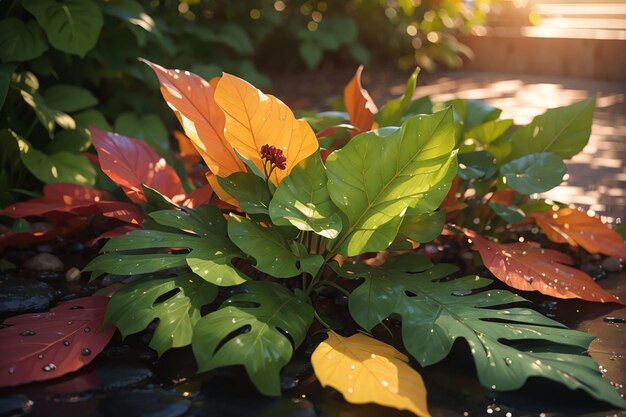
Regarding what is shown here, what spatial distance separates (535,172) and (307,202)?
662mm

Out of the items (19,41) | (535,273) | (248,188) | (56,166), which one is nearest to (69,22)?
(19,41)

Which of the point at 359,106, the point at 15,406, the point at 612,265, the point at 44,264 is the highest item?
the point at 359,106

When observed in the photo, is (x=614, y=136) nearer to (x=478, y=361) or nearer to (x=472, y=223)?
(x=472, y=223)

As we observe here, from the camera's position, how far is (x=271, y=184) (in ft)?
5.77

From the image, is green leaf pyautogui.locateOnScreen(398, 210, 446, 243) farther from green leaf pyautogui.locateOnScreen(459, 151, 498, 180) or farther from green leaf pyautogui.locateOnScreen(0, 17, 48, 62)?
green leaf pyautogui.locateOnScreen(0, 17, 48, 62)

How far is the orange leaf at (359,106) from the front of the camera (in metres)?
2.11

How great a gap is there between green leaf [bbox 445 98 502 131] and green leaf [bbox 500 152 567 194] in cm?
35

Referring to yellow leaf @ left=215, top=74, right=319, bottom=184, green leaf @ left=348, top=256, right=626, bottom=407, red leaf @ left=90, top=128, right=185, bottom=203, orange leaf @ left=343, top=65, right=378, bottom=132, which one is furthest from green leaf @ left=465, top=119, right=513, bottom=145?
red leaf @ left=90, top=128, right=185, bottom=203

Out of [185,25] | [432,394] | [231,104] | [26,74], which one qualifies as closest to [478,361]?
[432,394]

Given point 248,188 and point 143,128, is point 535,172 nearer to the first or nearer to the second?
point 248,188

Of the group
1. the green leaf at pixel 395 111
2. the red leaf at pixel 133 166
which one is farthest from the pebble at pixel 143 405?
the green leaf at pixel 395 111

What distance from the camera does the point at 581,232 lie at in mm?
2072

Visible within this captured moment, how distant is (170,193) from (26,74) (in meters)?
0.84

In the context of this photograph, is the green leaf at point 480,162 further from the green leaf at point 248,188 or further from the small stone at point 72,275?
the small stone at point 72,275
